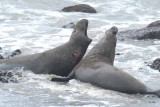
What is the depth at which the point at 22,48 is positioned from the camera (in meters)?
12.9

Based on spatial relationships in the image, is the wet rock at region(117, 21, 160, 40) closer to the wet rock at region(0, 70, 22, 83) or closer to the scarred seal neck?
the scarred seal neck

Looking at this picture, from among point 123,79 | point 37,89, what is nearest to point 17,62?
point 37,89

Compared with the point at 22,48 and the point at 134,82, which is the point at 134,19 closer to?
the point at 22,48

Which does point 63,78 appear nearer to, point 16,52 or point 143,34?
point 16,52

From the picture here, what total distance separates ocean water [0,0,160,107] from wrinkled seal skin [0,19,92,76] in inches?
12.0

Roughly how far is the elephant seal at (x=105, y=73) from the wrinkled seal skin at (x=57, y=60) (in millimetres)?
334

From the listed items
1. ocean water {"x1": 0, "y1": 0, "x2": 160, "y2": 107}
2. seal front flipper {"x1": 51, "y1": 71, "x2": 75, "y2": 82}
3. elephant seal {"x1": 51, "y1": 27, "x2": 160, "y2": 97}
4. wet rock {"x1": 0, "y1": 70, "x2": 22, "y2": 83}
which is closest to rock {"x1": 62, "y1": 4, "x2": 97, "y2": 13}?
ocean water {"x1": 0, "y1": 0, "x2": 160, "y2": 107}

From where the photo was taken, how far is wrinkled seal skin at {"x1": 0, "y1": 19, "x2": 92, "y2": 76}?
9859mm

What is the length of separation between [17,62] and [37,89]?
1798 millimetres

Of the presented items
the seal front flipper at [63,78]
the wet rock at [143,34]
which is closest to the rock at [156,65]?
the seal front flipper at [63,78]

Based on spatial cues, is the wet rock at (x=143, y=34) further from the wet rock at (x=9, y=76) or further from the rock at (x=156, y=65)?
the wet rock at (x=9, y=76)

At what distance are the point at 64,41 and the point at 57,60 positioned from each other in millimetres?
4632

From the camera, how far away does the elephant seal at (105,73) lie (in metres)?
8.38

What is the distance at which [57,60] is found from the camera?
9.91m
